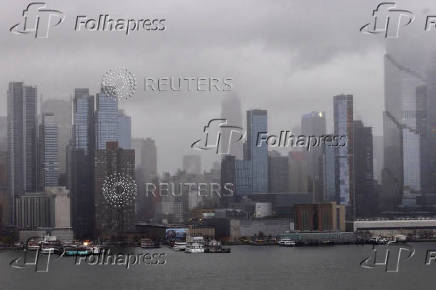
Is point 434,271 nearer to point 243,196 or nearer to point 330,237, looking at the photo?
point 330,237

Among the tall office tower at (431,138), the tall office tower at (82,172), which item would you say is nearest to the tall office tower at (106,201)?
the tall office tower at (82,172)

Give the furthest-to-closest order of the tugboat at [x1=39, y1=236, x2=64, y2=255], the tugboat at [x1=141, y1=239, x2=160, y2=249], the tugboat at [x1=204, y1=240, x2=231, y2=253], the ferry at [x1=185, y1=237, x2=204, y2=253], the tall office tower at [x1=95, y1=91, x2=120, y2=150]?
the tall office tower at [x1=95, y1=91, x2=120, y2=150]
the tugboat at [x1=141, y1=239, x2=160, y2=249]
the tugboat at [x1=204, y1=240, x2=231, y2=253]
the ferry at [x1=185, y1=237, x2=204, y2=253]
the tugboat at [x1=39, y1=236, x2=64, y2=255]

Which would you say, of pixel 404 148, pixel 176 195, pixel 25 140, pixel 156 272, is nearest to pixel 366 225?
pixel 176 195

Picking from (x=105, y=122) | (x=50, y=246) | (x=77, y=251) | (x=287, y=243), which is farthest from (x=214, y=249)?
(x=105, y=122)

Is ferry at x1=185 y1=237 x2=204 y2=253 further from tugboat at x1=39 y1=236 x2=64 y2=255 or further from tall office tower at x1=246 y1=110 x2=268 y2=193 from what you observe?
tall office tower at x1=246 y1=110 x2=268 y2=193

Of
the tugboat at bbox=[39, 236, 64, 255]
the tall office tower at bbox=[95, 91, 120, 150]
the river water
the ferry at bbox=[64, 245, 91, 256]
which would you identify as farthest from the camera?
the tall office tower at bbox=[95, 91, 120, 150]

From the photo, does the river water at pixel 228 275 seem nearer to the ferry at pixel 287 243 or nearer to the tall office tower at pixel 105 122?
the ferry at pixel 287 243

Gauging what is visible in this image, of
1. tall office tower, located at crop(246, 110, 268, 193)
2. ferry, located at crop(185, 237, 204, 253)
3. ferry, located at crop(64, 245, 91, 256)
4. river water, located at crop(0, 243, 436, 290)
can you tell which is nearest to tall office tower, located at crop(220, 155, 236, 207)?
tall office tower, located at crop(246, 110, 268, 193)

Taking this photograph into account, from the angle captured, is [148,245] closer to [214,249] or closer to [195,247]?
[195,247]
